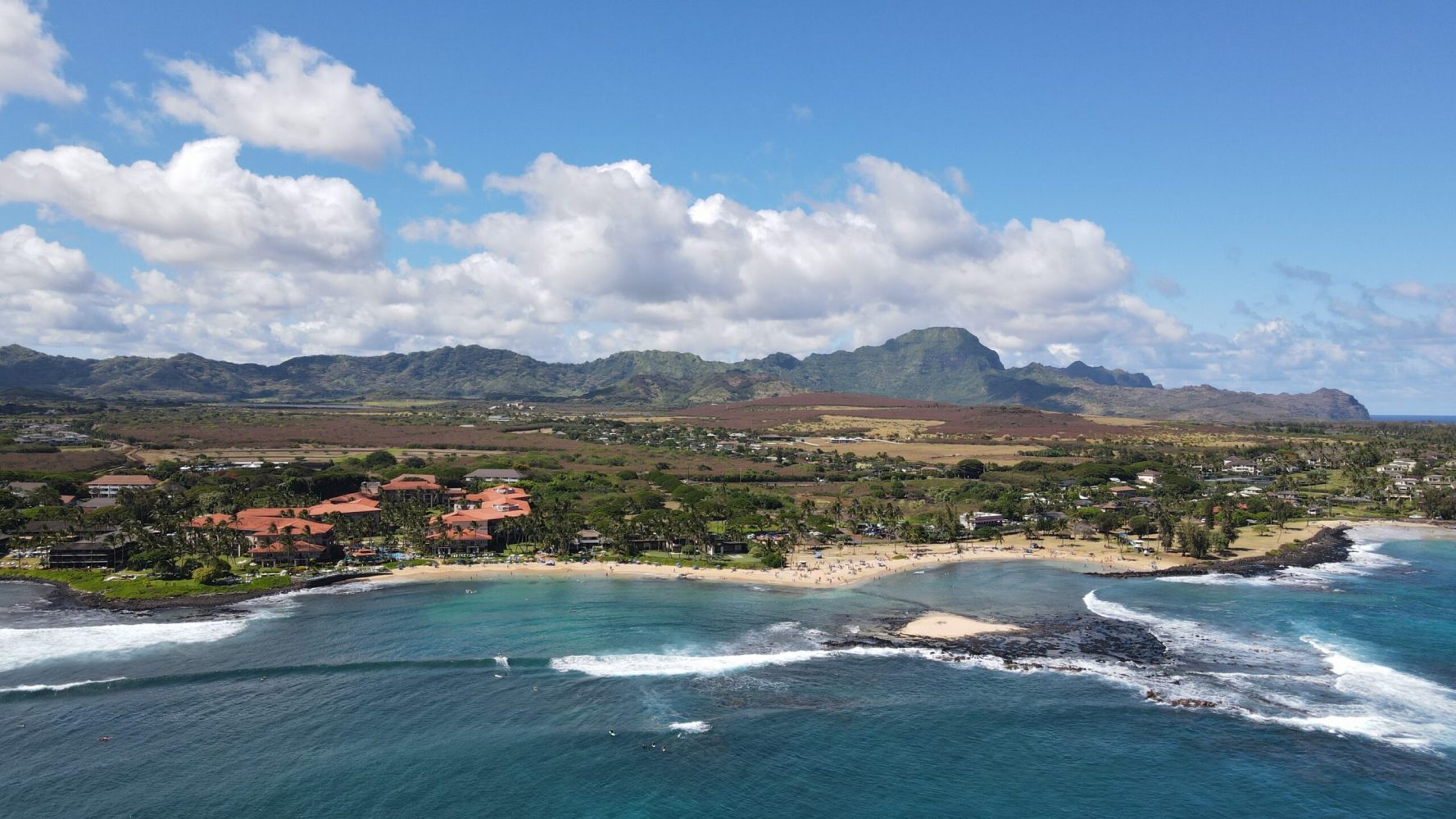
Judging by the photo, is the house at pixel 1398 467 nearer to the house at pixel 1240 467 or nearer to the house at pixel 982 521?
the house at pixel 1240 467

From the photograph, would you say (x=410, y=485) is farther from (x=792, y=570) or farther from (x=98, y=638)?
(x=792, y=570)

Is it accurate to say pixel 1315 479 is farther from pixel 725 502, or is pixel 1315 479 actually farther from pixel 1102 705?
pixel 1102 705

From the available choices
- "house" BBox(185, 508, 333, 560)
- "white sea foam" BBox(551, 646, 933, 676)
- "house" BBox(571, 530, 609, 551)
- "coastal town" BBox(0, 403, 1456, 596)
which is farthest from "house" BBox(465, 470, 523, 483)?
"white sea foam" BBox(551, 646, 933, 676)

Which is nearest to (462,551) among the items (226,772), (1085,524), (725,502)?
(725,502)

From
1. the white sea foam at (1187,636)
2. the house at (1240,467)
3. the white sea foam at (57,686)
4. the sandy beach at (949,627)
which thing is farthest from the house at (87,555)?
the house at (1240,467)

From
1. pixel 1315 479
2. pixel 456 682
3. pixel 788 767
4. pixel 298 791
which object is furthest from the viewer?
pixel 1315 479

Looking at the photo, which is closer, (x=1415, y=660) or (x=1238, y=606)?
(x=1415, y=660)

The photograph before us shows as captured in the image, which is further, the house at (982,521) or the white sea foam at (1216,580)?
the house at (982,521)
